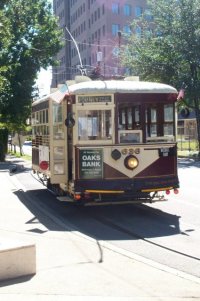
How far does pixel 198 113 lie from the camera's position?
3588cm

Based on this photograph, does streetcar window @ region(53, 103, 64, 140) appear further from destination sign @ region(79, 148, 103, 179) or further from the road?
the road

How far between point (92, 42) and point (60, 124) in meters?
91.0

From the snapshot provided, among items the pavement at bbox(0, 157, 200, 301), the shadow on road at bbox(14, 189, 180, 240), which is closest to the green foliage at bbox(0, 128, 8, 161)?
the shadow on road at bbox(14, 189, 180, 240)

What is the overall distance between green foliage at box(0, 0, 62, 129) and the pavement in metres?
27.1

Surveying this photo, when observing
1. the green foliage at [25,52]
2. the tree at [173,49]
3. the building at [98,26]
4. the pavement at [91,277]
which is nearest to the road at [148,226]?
the pavement at [91,277]

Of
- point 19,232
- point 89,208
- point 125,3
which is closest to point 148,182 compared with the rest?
point 89,208

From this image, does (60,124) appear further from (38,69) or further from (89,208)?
(38,69)

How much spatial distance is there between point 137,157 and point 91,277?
17.2 ft

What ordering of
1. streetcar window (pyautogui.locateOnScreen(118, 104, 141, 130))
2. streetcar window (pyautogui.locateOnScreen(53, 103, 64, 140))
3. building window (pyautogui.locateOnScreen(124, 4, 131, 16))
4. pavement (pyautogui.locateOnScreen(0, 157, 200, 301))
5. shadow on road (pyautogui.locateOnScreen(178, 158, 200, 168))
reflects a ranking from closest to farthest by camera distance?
pavement (pyautogui.locateOnScreen(0, 157, 200, 301)), streetcar window (pyautogui.locateOnScreen(118, 104, 141, 130)), streetcar window (pyautogui.locateOnScreen(53, 103, 64, 140)), shadow on road (pyautogui.locateOnScreen(178, 158, 200, 168)), building window (pyautogui.locateOnScreen(124, 4, 131, 16))

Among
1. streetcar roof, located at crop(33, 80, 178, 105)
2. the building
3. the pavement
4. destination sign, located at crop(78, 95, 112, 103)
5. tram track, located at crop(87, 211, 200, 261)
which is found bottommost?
tram track, located at crop(87, 211, 200, 261)

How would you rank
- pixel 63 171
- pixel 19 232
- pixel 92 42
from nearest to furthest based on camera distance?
pixel 19 232
pixel 63 171
pixel 92 42

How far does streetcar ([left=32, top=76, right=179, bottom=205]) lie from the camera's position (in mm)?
11469

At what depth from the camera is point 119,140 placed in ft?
38.3

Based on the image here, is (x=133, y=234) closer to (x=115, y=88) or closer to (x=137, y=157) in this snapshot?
(x=137, y=157)
